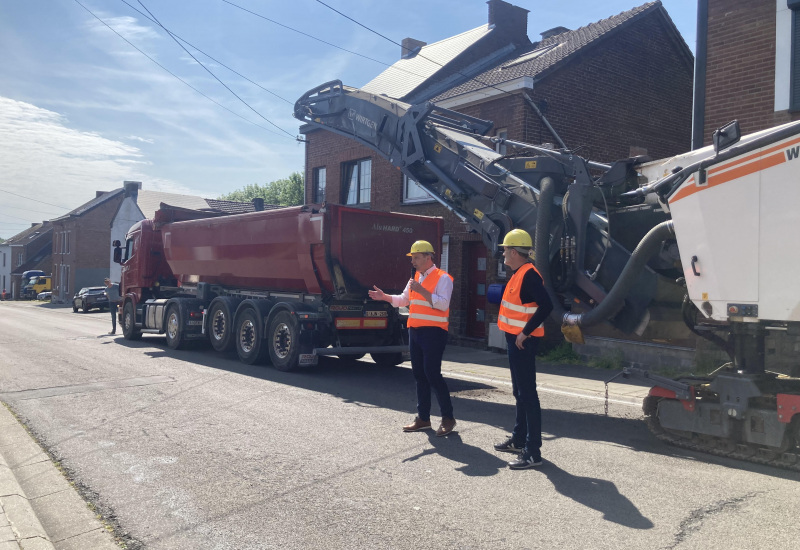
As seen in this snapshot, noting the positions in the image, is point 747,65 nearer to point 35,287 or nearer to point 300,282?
point 300,282

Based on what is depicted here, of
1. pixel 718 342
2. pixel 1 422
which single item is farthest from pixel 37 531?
pixel 718 342

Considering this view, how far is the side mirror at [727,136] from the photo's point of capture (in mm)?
5375

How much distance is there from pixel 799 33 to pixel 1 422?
38.4 ft

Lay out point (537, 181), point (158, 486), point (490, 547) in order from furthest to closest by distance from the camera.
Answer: point (537, 181)
point (158, 486)
point (490, 547)

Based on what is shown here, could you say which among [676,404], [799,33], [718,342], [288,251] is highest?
[799,33]

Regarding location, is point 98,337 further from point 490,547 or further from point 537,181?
point 490,547

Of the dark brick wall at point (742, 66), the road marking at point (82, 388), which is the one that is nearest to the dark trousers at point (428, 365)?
the road marking at point (82, 388)

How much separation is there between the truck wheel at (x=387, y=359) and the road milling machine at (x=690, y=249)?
11.4 ft

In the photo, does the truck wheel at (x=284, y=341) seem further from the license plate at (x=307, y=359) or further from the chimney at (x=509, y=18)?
the chimney at (x=509, y=18)

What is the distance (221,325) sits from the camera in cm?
1322

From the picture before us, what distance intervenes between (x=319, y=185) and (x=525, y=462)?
59.9 feet

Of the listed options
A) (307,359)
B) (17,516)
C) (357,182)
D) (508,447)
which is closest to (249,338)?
(307,359)

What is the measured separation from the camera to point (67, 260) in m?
58.0

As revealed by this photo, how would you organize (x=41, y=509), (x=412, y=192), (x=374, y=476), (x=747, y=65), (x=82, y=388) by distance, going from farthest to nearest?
(x=412, y=192) < (x=747, y=65) < (x=82, y=388) < (x=374, y=476) < (x=41, y=509)
